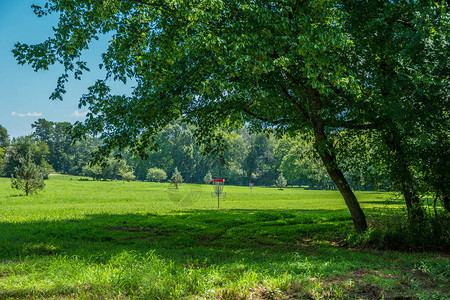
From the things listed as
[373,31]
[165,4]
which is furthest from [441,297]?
[165,4]

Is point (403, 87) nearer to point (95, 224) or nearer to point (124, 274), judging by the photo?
point (124, 274)

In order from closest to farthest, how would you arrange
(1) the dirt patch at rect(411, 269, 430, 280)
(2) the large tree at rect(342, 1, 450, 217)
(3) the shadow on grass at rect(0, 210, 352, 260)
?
1. (1) the dirt patch at rect(411, 269, 430, 280)
2. (2) the large tree at rect(342, 1, 450, 217)
3. (3) the shadow on grass at rect(0, 210, 352, 260)

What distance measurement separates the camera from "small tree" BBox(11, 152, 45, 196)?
1150 inches

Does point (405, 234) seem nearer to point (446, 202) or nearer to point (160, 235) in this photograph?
point (446, 202)

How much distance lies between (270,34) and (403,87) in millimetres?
3473

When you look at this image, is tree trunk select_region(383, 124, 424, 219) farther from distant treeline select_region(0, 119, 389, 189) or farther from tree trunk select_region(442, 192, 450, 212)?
distant treeline select_region(0, 119, 389, 189)

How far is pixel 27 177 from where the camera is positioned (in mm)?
29656

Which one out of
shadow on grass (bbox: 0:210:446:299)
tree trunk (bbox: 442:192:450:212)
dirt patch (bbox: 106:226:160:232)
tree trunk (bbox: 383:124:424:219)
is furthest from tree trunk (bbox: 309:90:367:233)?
dirt patch (bbox: 106:226:160:232)

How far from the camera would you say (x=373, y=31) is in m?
9.26

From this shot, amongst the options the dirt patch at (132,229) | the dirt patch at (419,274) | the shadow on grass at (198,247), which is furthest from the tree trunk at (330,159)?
the dirt patch at (132,229)

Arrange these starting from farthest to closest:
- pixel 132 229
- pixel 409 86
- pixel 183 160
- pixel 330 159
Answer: pixel 183 160 < pixel 132 229 < pixel 330 159 < pixel 409 86

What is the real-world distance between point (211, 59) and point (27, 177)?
2788 cm

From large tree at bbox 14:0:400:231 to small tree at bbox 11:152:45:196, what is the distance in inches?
924

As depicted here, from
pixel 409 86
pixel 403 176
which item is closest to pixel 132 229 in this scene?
pixel 403 176
